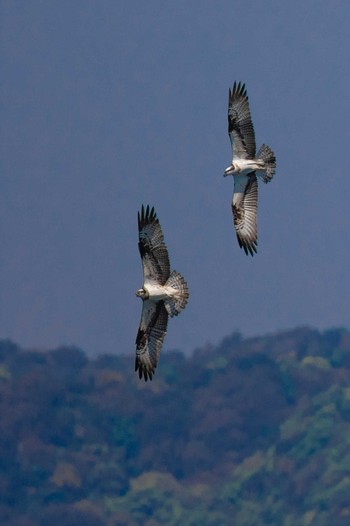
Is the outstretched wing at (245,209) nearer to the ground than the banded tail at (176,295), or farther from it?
farther from it

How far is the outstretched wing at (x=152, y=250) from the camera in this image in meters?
42.6

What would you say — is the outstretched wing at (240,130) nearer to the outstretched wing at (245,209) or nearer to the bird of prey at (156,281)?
the outstretched wing at (245,209)

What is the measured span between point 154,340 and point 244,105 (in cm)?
638

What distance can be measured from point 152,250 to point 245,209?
16.4ft

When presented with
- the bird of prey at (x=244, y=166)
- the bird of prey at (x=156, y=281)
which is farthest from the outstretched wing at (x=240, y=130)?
the bird of prey at (x=156, y=281)

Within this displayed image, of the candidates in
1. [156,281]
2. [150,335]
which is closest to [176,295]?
[156,281]

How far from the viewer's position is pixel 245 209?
4703cm

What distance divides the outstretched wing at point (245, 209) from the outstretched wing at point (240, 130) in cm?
68

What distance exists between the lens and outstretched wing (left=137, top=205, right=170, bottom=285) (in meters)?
42.6

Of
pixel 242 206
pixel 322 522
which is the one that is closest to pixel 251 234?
pixel 242 206

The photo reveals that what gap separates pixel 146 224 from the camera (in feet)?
140

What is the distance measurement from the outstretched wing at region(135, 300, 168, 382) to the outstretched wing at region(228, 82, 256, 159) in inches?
193

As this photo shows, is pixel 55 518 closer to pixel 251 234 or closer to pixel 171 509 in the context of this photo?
pixel 171 509

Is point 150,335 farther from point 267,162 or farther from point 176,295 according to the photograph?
point 267,162
